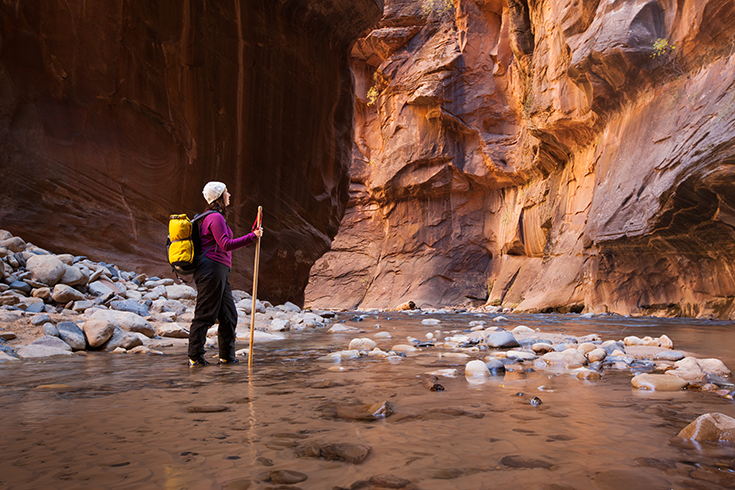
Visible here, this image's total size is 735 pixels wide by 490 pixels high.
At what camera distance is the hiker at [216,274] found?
11.6ft

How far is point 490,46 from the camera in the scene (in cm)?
2234

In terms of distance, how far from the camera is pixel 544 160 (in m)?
18.6

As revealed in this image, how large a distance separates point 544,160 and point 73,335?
1833cm

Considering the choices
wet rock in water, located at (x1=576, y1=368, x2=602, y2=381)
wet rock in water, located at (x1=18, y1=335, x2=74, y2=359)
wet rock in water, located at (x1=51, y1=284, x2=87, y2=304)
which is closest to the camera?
wet rock in water, located at (x1=576, y1=368, x2=602, y2=381)

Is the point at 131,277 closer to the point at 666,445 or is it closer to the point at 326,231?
the point at 326,231

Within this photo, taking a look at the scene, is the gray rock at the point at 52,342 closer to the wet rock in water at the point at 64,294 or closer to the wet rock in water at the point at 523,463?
the wet rock in water at the point at 64,294

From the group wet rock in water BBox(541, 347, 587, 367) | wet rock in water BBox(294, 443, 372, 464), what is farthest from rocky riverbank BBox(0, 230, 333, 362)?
wet rock in water BBox(541, 347, 587, 367)

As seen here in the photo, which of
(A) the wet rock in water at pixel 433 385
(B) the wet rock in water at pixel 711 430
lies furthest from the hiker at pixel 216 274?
(B) the wet rock in water at pixel 711 430

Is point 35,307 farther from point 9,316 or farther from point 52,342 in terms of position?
point 52,342

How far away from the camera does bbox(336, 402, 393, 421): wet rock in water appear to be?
1.85 metres

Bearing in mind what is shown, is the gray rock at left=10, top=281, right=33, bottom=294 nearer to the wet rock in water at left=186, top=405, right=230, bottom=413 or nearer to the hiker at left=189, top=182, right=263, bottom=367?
the hiker at left=189, top=182, right=263, bottom=367

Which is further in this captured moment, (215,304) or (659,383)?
(215,304)

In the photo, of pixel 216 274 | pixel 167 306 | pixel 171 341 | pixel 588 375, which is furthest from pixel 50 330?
pixel 588 375

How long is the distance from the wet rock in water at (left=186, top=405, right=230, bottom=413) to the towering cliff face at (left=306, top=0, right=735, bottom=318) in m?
9.82
